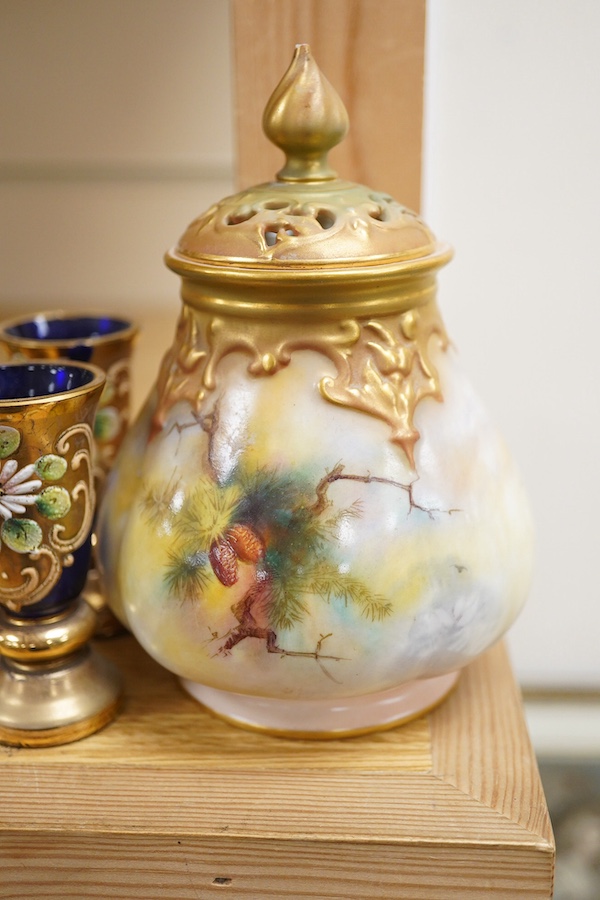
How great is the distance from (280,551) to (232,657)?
59 mm

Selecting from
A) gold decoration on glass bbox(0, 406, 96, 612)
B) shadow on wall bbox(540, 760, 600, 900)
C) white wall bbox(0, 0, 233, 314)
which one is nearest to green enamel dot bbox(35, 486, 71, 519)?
gold decoration on glass bbox(0, 406, 96, 612)

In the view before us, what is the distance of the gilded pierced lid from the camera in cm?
43

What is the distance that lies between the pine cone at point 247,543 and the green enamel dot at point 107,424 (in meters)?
0.18

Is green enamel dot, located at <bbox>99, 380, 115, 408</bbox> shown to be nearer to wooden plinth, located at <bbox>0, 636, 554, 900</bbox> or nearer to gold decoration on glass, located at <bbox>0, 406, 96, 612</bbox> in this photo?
gold decoration on glass, located at <bbox>0, 406, 96, 612</bbox>

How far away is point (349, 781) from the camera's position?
1.52 ft

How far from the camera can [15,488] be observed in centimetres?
45

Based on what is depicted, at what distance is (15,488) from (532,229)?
1.40 feet

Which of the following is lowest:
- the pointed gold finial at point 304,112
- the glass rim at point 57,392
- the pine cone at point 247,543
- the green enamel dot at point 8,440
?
the pine cone at point 247,543

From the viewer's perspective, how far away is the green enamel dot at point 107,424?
1.90 feet

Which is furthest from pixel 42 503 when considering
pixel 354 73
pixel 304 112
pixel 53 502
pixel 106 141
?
pixel 106 141

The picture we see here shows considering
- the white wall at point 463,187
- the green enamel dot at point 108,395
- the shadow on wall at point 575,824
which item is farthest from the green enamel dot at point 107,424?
the shadow on wall at point 575,824

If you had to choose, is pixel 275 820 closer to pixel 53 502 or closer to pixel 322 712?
pixel 322 712

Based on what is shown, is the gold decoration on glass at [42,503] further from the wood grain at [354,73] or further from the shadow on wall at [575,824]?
the shadow on wall at [575,824]

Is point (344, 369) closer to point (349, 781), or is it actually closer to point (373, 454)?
point (373, 454)
